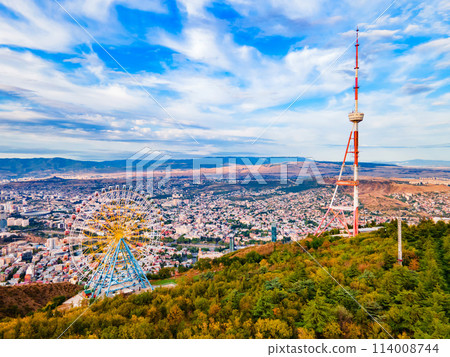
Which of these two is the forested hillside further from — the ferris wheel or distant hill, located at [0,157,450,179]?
distant hill, located at [0,157,450,179]

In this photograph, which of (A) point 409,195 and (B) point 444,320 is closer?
(B) point 444,320

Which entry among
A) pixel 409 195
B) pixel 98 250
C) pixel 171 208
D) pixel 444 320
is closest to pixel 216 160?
pixel 171 208

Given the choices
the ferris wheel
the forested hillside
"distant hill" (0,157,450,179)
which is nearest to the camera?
the forested hillside

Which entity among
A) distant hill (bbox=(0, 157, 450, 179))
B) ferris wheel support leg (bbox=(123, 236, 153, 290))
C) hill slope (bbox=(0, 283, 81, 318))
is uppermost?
distant hill (bbox=(0, 157, 450, 179))

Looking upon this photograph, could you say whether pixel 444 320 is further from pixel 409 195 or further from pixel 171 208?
pixel 171 208

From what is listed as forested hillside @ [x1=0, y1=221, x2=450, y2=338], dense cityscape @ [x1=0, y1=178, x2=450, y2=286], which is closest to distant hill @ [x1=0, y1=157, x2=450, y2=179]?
dense cityscape @ [x1=0, y1=178, x2=450, y2=286]

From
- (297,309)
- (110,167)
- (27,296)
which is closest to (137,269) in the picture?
(27,296)

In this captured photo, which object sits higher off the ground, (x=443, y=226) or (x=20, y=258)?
(x=443, y=226)
